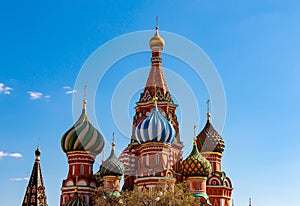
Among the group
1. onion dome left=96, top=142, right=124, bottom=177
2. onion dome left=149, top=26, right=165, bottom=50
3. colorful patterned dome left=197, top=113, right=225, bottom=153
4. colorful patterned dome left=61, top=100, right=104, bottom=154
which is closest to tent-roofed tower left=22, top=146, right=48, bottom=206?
colorful patterned dome left=61, top=100, right=104, bottom=154

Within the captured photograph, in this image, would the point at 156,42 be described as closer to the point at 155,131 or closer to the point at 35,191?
the point at 155,131

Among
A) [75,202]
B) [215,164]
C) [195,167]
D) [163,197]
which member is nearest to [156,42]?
[215,164]

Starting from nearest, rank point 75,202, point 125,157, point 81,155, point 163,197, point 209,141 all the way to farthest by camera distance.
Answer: point 163,197 < point 75,202 < point 81,155 < point 125,157 < point 209,141

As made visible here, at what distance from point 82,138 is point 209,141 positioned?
29.0ft

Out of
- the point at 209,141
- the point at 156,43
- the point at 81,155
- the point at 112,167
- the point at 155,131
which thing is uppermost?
the point at 156,43

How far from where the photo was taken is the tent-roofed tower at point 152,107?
36.6 meters

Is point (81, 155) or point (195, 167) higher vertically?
point (81, 155)

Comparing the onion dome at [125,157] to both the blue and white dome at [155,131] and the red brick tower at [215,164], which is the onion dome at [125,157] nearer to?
the blue and white dome at [155,131]

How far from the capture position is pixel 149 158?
3306 cm

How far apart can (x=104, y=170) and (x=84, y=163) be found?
208 centimetres

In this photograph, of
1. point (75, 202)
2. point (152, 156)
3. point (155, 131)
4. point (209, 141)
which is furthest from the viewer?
point (209, 141)

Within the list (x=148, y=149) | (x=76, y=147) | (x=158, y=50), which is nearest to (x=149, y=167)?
(x=148, y=149)

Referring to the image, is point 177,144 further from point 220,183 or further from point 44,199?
point 44,199

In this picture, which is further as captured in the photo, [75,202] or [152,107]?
[152,107]
